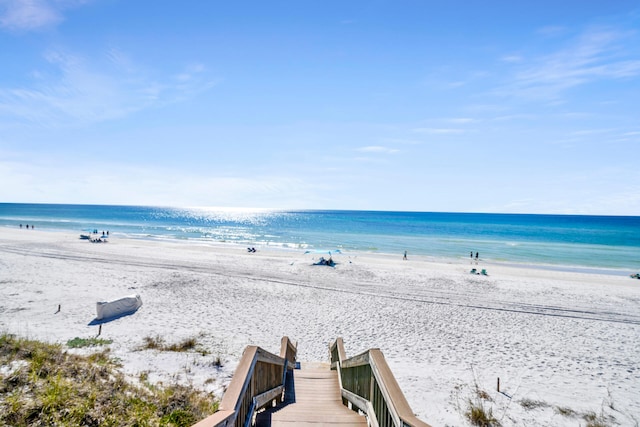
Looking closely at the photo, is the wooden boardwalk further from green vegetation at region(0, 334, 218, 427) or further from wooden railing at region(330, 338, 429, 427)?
green vegetation at region(0, 334, 218, 427)

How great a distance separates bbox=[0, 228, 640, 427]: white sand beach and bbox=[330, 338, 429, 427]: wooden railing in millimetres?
3181

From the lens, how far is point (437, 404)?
821 centimetres

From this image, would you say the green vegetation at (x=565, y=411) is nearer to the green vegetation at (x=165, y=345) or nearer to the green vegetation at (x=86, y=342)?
the green vegetation at (x=165, y=345)

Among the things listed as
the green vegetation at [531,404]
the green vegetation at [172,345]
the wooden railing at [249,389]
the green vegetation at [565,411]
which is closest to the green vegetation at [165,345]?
the green vegetation at [172,345]

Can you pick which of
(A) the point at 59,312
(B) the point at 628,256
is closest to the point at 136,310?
(A) the point at 59,312

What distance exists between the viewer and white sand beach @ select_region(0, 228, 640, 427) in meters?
8.80

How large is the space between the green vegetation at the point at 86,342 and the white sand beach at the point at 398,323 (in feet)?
1.20

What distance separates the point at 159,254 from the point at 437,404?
96.1 feet

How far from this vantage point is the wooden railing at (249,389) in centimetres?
278

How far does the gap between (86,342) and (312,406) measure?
Result: 27.6 ft

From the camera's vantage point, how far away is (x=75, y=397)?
455 centimetres

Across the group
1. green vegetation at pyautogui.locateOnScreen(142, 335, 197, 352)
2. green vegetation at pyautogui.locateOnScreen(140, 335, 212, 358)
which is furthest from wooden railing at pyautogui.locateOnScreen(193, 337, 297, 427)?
green vegetation at pyautogui.locateOnScreen(142, 335, 197, 352)

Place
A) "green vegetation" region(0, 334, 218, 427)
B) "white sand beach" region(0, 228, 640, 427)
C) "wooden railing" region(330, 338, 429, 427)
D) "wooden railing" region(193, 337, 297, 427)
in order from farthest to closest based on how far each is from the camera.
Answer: "white sand beach" region(0, 228, 640, 427) → "green vegetation" region(0, 334, 218, 427) → "wooden railing" region(330, 338, 429, 427) → "wooden railing" region(193, 337, 297, 427)

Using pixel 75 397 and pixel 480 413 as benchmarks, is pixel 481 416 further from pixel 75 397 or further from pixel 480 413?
pixel 75 397
